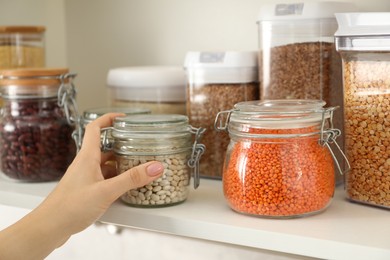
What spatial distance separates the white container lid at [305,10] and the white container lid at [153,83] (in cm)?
22

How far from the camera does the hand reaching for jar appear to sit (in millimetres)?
822

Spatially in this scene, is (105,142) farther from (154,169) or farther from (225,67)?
(225,67)

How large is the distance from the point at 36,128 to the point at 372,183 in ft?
1.86

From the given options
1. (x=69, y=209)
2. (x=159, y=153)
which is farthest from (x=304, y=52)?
(x=69, y=209)

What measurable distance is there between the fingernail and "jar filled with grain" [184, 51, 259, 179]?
206 mm

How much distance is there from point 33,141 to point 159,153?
0.29 metres

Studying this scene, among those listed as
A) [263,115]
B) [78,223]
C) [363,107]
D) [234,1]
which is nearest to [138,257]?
[78,223]

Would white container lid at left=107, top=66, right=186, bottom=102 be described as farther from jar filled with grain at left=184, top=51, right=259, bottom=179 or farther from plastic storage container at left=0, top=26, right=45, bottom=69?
plastic storage container at left=0, top=26, right=45, bottom=69

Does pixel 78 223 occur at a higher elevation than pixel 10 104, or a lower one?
lower

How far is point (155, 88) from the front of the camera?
3.73 ft


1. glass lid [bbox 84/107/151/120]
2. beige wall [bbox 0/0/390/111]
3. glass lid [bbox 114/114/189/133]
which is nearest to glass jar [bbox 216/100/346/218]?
glass lid [bbox 114/114/189/133]

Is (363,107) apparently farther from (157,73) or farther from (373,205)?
(157,73)

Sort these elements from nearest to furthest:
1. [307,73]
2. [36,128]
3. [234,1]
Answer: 1. [307,73]
2. [36,128]
3. [234,1]

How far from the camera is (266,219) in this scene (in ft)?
2.75
